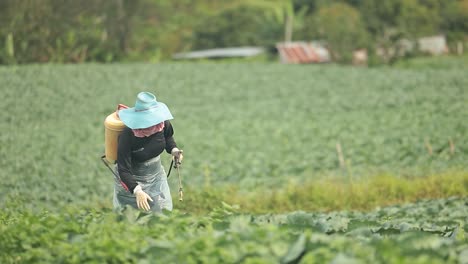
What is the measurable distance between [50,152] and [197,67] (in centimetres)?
1491

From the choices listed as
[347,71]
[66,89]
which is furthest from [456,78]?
[66,89]

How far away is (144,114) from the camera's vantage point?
7.10 meters

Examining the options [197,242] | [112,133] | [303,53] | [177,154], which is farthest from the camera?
[303,53]

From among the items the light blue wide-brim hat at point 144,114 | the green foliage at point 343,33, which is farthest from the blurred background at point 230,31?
the light blue wide-brim hat at point 144,114

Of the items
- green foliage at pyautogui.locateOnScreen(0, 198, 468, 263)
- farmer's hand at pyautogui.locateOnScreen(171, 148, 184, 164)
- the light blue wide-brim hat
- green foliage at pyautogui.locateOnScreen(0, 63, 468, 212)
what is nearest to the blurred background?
green foliage at pyautogui.locateOnScreen(0, 63, 468, 212)

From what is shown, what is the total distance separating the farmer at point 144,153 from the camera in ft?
23.4

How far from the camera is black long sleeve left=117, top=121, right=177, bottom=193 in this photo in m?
7.17

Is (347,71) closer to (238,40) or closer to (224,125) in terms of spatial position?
(224,125)

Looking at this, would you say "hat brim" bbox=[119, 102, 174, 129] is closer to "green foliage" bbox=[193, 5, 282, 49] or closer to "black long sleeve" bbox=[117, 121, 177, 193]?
"black long sleeve" bbox=[117, 121, 177, 193]

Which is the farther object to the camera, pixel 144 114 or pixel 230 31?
pixel 230 31

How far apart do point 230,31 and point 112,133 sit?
141ft

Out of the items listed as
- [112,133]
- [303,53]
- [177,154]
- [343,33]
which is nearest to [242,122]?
[177,154]

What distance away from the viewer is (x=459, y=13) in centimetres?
5062

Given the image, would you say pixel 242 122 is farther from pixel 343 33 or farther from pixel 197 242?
pixel 343 33
